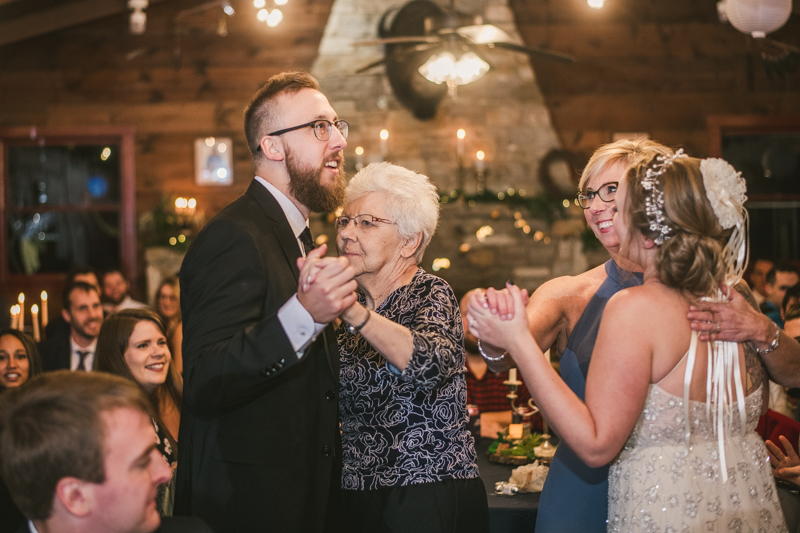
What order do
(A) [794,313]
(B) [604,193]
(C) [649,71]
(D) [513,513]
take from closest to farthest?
(B) [604,193] < (D) [513,513] < (A) [794,313] < (C) [649,71]

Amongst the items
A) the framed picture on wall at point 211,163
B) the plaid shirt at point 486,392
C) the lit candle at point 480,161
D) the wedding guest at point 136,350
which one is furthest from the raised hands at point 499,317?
the framed picture on wall at point 211,163

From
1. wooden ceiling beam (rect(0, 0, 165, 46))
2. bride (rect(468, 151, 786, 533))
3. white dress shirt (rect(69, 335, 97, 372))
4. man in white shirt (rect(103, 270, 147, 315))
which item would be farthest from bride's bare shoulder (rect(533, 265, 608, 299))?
wooden ceiling beam (rect(0, 0, 165, 46))

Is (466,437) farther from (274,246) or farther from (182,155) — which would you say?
(182,155)

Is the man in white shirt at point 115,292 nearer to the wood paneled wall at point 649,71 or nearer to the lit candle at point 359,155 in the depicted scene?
the lit candle at point 359,155

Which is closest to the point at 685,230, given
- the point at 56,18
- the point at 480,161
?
the point at 480,161

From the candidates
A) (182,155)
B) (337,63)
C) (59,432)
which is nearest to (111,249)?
(182,155)

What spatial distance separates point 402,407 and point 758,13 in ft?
12.7

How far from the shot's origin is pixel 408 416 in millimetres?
1835

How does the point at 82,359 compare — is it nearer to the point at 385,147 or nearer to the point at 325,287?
the point at 385,147

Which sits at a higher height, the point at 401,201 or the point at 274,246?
the point at 401,201

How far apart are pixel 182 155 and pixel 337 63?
6.22 ft

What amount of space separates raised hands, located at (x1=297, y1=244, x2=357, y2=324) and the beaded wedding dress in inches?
28.1

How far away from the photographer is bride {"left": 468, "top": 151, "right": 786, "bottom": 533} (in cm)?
148

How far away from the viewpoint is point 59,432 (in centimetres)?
120
